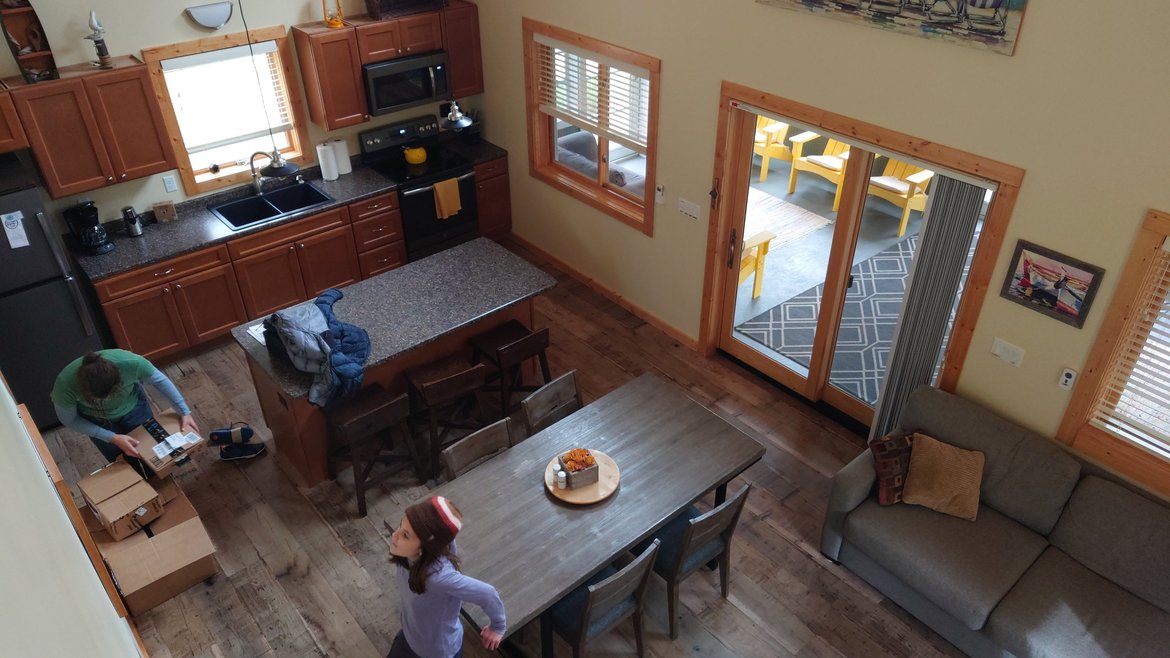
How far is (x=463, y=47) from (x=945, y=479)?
5437 millimetres

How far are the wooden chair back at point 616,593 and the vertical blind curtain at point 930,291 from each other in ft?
7.82

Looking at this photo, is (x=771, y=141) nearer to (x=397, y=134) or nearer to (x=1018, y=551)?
(x=397, y=134)

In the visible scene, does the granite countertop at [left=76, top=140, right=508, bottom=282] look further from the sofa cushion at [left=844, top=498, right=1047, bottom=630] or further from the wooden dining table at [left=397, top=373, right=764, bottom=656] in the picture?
the sofa cushion at [left=844, top=498, right=1047, bottom=630]

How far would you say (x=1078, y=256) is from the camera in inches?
154

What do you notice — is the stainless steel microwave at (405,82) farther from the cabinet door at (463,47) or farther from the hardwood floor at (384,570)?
the hardwood floor at (384,570)

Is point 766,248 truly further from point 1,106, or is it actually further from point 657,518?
point 1,106

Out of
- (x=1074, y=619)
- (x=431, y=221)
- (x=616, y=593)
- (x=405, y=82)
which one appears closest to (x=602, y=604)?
(x=616, y=593)

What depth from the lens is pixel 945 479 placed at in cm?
432

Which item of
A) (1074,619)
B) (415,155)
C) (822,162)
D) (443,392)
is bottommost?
(1074,619)

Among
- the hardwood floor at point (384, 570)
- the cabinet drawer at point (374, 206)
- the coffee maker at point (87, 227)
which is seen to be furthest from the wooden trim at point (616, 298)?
the coffee maker at point (87, 227)

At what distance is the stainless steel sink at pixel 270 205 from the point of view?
6.45 metres

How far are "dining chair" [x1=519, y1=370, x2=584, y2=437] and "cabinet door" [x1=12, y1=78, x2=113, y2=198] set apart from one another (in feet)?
12.1

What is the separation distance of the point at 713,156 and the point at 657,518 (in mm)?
2825

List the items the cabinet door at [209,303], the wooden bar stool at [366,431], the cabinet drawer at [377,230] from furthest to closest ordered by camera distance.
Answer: the cabinet drawer at [377,230] → the cabinet door at [209,303] → the wooden bar stool at [366,431]
